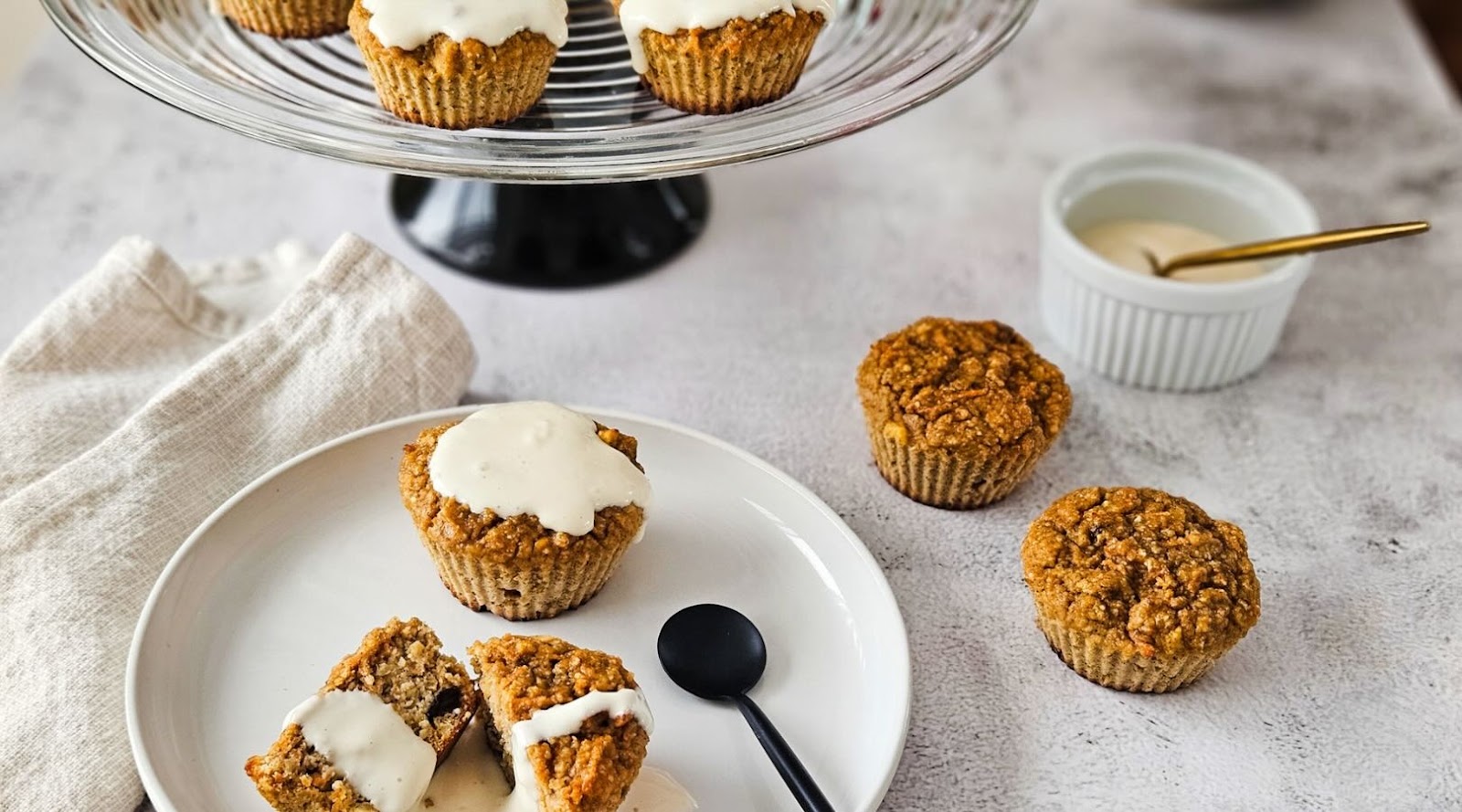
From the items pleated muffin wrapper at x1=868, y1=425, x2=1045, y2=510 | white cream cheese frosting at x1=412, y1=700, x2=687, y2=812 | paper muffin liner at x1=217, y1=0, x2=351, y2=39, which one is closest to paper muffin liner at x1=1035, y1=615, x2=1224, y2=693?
Result: pleated muffin wrapper at x1=868, y1=425, x2=1045, y2=510

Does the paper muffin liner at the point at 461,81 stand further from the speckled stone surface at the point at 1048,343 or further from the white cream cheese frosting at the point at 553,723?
the white cream cheese frosting at the point at 553,723

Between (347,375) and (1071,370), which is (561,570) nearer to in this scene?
(347,375)

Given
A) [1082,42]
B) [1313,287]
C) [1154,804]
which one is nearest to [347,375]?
[1154,804]

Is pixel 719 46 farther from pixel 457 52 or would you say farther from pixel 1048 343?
pixel 1048 343

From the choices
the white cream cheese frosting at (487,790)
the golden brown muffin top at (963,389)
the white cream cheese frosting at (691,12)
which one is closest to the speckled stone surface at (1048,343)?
the golden brown muffin top at (963,389)

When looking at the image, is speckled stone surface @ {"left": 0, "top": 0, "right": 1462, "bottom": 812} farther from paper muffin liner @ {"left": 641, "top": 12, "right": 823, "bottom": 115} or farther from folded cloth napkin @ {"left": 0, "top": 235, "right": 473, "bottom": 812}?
paper muffin liner @ {"left": 641, "top": 12, "right": 823, "bottom": 115}
